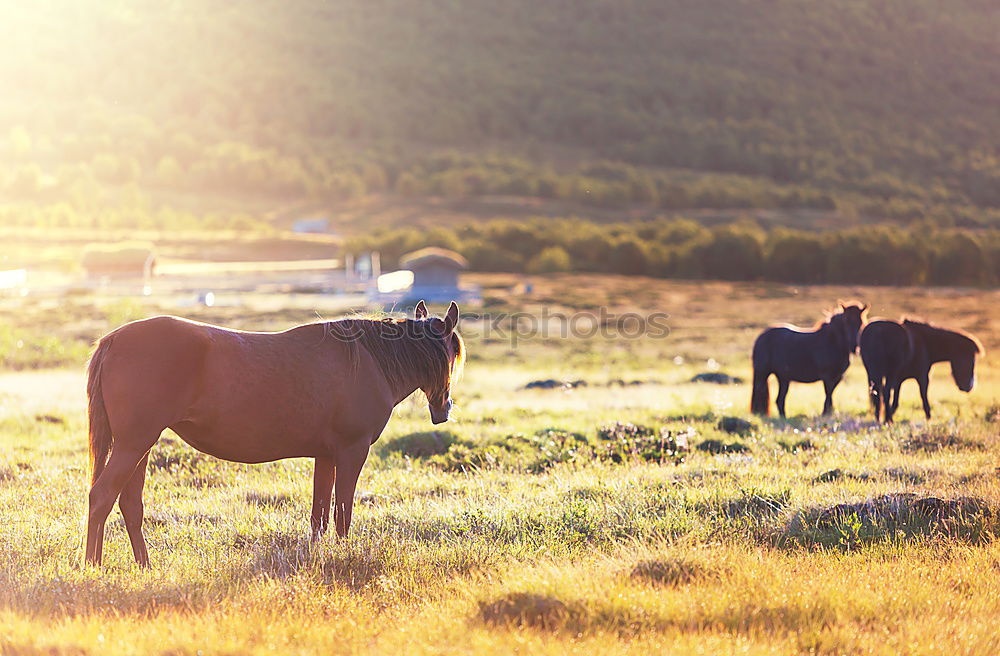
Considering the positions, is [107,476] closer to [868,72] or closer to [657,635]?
[657,635]

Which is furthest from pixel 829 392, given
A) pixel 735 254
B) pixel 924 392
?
A: pixel 735 254

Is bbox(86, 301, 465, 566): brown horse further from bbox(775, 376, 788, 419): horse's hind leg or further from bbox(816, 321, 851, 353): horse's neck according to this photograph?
bbox(775, 376, 788, 419): horse's hind leg

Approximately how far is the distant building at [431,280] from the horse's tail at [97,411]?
4587cm

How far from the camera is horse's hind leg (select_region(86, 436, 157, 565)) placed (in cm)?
614

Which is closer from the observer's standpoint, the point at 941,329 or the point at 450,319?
the point at 450,319

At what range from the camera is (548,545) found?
684 cm

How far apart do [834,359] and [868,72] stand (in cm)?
18887

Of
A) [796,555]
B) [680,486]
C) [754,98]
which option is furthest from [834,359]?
[754,98]

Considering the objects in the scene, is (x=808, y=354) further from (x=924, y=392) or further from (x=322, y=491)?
(x=322, y=491)

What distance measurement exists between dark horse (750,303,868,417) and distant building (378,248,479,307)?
123 feet

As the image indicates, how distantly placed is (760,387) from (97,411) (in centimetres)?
1171

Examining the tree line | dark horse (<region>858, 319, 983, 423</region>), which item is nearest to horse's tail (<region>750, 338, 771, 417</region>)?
dark horse (<region>858, 319, 983, 423</region>)

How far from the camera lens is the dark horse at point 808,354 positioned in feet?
48.6

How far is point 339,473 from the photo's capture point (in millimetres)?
6805
